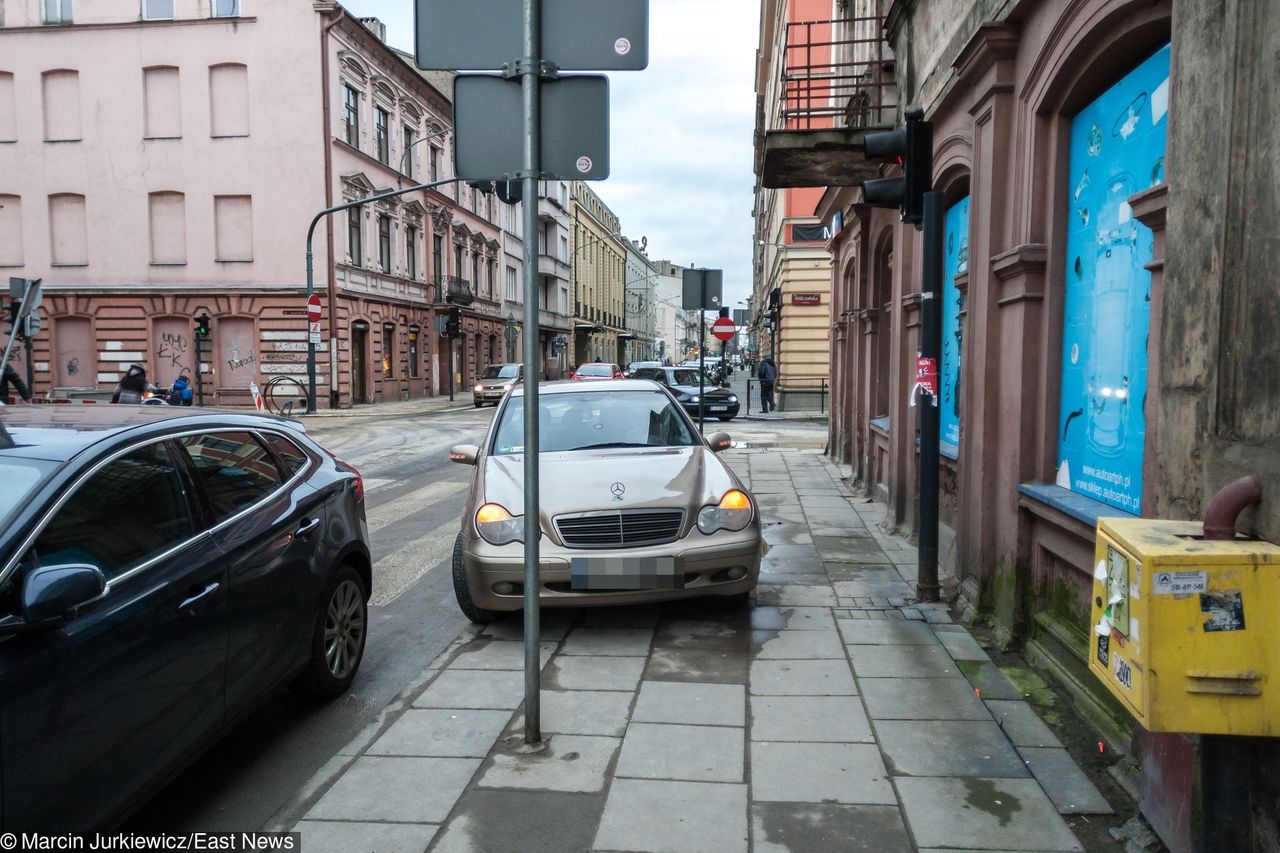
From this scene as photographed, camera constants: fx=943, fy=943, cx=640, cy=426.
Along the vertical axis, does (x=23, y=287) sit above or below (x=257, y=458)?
above

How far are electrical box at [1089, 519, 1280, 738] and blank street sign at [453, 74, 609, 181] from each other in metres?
2.51

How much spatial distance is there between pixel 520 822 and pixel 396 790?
1.91ft

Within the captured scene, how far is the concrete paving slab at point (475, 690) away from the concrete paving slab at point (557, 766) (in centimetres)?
52

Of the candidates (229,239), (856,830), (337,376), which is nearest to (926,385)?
(856,830)

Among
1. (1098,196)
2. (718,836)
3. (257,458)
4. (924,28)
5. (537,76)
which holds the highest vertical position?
(924,28)

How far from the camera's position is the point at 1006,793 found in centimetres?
361

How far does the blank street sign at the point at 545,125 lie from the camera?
3.87 metres

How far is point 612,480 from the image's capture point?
5852 mm

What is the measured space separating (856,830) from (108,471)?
9.60ft

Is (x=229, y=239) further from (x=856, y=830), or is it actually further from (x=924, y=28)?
(x=856, y=830)

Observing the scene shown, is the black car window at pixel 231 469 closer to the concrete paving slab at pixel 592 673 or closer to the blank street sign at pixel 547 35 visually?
the concrete paving slab at pixel 592 673

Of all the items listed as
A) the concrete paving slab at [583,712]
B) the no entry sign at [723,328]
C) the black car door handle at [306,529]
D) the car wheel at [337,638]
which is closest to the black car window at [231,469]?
the black car door handle at [306,529]

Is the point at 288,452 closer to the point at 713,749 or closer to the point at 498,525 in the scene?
the point at 498,525

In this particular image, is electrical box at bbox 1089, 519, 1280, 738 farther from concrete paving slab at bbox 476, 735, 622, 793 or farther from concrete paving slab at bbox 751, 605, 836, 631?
concrete paving slab at bbox 751, 605, 836, 631
